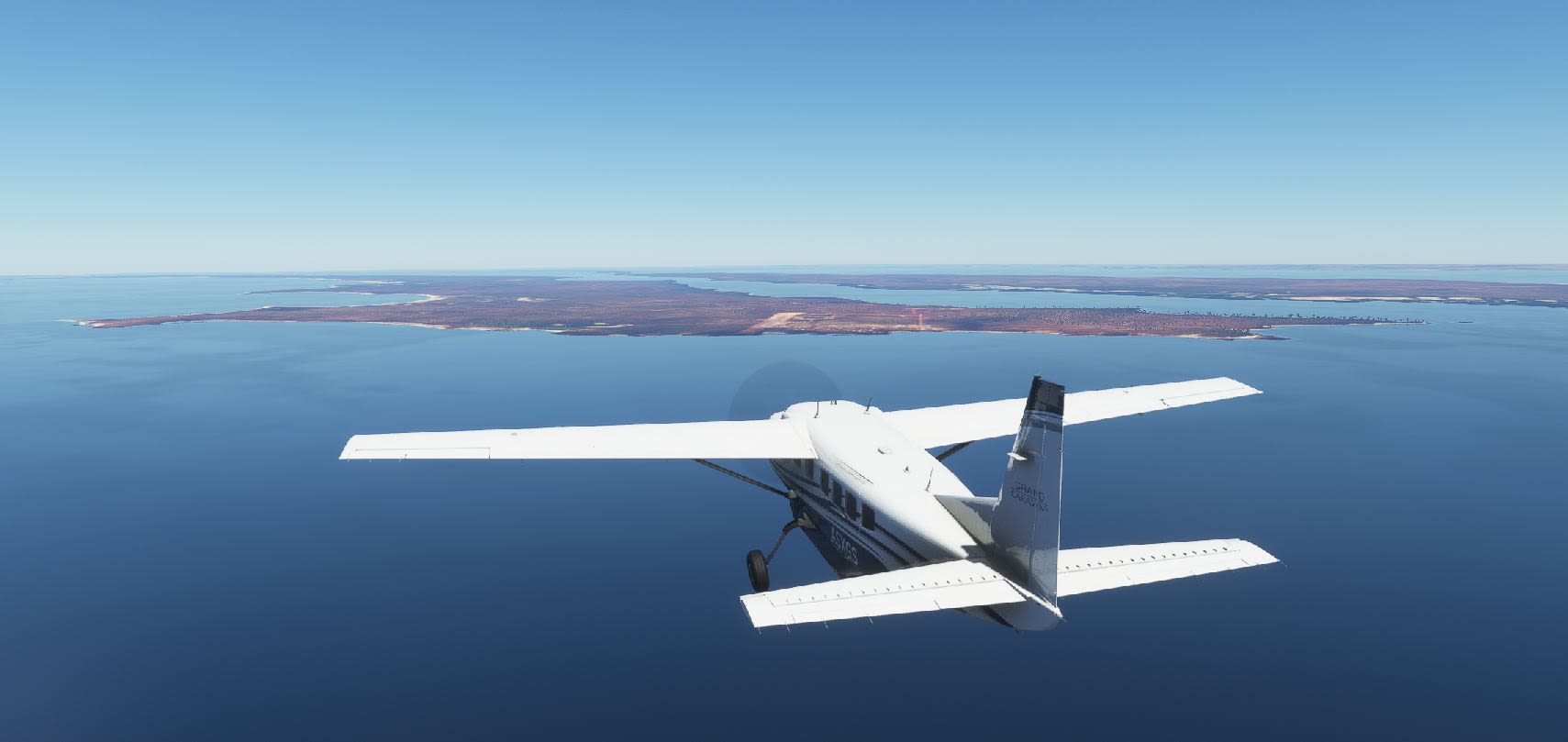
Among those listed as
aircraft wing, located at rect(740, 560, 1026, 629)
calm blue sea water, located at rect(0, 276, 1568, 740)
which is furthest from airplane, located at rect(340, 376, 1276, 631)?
calm blue sea water, located at rect(0, 276, 1568, 740)

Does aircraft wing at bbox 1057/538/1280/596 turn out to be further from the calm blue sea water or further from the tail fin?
the calm blue sea water

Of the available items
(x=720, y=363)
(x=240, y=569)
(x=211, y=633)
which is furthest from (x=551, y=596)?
(x=720, y=363)

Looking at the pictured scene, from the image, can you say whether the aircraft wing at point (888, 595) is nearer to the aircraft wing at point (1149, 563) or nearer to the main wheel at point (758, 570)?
the aircraft wing at point (1149, 563)

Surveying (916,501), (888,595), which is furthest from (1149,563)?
(888,595)

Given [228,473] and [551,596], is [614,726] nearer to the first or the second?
[551,596]

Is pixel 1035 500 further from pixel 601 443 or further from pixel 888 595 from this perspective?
pixel 601 443

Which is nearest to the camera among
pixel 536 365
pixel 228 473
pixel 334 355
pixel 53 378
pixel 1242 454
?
pixel 228 473

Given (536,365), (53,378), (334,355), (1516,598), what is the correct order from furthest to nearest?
(334,355)
(536,365)
(53,378)
(1516,598)

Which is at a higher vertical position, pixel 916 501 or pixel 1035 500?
pixel 1035 500
